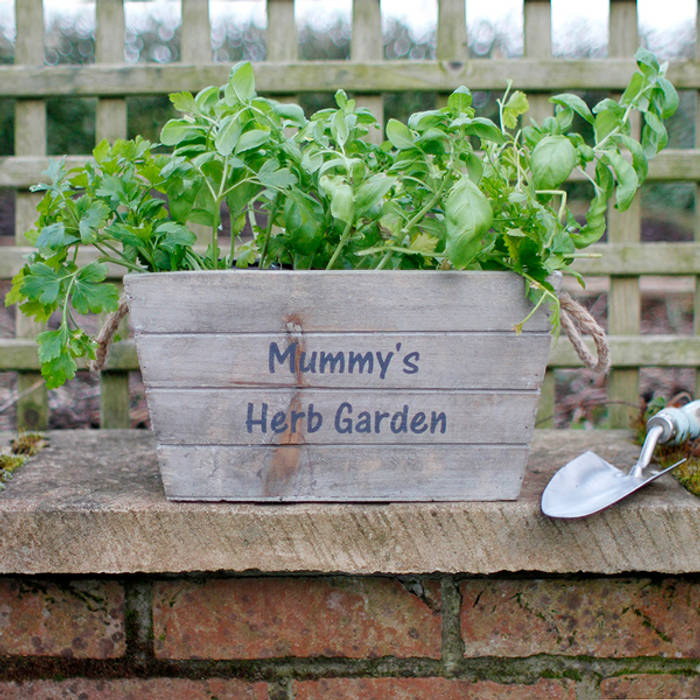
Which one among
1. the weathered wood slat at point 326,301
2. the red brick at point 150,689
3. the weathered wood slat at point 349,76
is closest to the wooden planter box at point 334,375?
the weathered wood slat at point 326,301

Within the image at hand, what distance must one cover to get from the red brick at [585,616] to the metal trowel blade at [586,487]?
15 centimetres

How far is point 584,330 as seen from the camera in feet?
3.40

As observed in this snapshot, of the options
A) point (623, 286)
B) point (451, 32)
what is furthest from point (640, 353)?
point (451, 32)

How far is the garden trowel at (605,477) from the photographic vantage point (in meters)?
0.96

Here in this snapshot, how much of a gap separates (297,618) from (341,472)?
265mm

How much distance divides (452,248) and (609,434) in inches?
30.5

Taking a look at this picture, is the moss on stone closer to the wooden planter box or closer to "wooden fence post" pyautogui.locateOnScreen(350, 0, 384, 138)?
the wooden planter box

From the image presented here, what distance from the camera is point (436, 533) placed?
979 millimetres

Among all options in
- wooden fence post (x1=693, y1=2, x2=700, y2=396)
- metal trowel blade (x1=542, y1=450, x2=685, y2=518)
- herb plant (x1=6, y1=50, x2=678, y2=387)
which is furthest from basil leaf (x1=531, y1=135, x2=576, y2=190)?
wooden fence post (x1=693, y1=2, x2=700, y2=396)

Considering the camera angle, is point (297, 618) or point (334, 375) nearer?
point (334, 375)

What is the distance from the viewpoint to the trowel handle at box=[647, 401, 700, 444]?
3.64 ft

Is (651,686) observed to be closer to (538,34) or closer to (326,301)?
(326,301)

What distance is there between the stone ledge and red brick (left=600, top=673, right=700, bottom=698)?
206 mm

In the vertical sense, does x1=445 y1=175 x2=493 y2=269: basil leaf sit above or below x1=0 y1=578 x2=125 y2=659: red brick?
above
